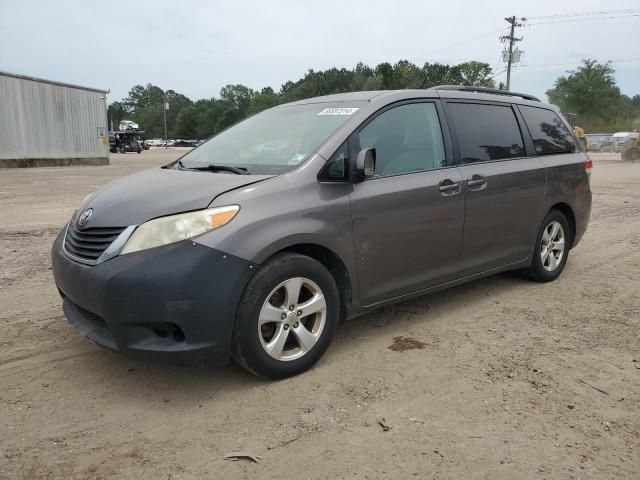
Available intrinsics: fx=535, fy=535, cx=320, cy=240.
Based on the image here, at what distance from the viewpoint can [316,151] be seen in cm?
341

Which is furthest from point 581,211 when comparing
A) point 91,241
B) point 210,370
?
point 91,241

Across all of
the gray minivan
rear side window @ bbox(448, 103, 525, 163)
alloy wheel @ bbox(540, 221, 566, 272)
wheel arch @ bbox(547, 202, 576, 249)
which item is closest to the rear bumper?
wheel arch @ bbox(547, 202, 576, 249)

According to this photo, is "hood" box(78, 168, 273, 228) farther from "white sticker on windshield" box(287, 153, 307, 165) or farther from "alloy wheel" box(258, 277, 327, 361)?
"alloy wheel" box(258, 277, 327, 361)

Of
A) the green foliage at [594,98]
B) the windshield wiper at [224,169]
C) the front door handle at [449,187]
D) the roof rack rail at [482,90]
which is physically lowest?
the front door handle at [449,187]

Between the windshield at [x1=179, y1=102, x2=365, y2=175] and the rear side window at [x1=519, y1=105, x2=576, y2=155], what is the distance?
2.15 m

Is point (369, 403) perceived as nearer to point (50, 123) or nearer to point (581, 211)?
point (581, 211)

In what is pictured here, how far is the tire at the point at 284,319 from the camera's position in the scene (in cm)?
295

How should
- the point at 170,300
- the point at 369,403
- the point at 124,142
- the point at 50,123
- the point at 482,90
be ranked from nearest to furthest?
the point at 170,300
the point at 369,403
the point at 482,90
the point at 50,123
the point at 124,142

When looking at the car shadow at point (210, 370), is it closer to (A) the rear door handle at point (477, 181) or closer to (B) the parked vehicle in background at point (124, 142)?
(A) the rear door handle at point (477, 181)

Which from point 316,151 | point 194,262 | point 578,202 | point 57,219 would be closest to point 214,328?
point 194,262

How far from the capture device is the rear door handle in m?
4.16

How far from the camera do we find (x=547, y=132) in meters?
5.25

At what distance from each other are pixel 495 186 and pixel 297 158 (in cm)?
183

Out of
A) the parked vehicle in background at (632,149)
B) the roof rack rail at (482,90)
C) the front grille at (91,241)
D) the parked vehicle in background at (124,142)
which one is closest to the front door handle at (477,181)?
the roof rack rail at (482,90)
